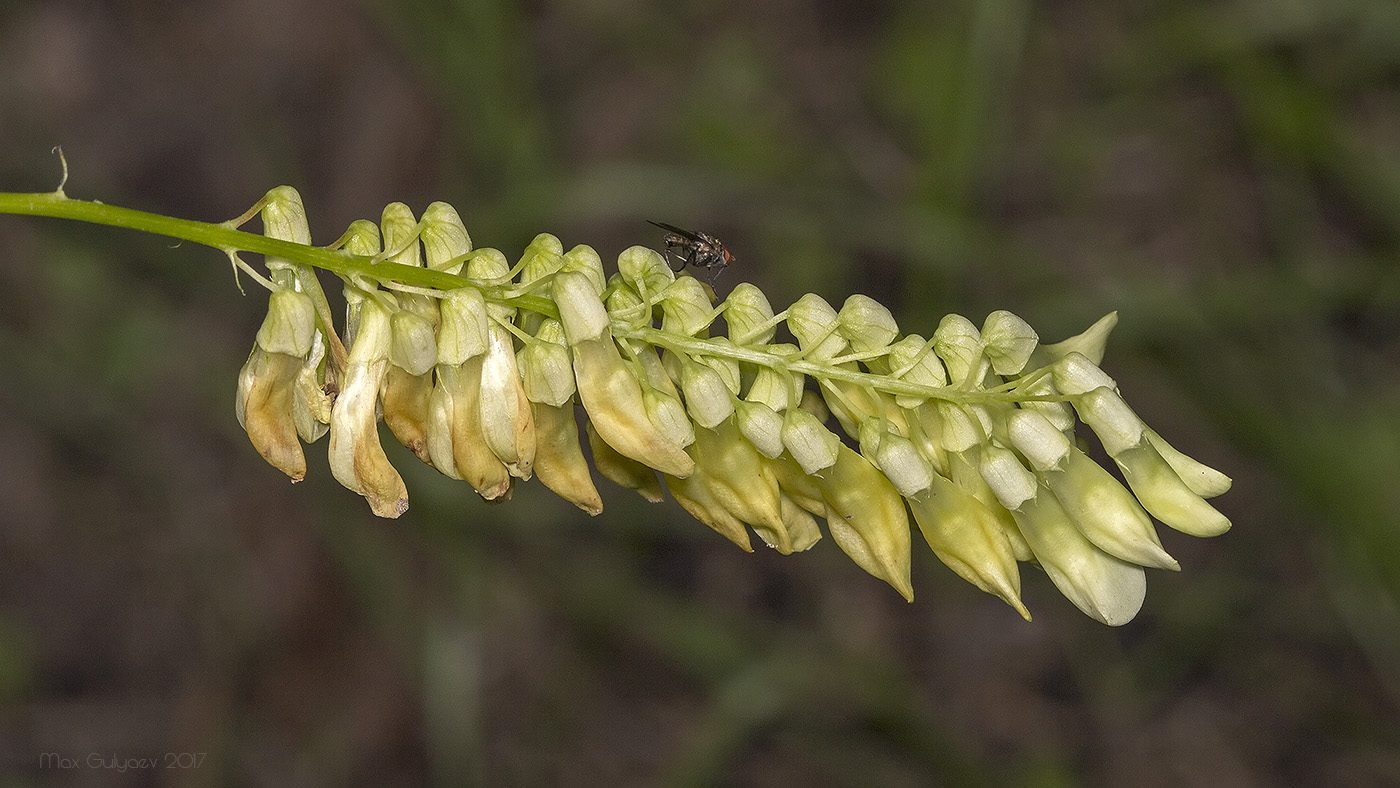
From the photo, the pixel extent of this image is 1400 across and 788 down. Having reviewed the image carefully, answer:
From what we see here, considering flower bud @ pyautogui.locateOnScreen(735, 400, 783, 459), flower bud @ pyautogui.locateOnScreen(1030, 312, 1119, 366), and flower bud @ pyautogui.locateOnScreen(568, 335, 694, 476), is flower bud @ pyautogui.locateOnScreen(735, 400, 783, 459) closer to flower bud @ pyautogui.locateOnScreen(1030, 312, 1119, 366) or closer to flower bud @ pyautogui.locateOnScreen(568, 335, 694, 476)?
flower bud @ pyautogui.locateOnScreen(568, 335, 694, 476)

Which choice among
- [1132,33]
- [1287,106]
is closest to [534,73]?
[1132,33]

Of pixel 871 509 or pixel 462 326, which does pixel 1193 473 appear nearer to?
pixel 871 509

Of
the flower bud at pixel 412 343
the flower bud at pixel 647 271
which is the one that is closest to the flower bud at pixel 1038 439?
the flower bud at pixel 647 271

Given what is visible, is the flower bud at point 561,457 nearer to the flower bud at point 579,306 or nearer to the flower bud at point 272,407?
the flower bud at point 579,306

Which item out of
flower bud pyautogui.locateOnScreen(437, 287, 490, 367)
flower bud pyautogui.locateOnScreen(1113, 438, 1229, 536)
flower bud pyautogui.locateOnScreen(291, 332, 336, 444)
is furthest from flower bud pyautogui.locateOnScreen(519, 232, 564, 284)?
flower bud pyautogui.locateOnScreen(1113, 438, 1229, 536)

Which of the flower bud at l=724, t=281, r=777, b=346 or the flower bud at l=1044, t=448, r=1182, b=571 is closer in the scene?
the flower bud at l=1044, t=448, r=1182, b=571

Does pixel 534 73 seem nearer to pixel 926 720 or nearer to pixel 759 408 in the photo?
pixel 926 720
